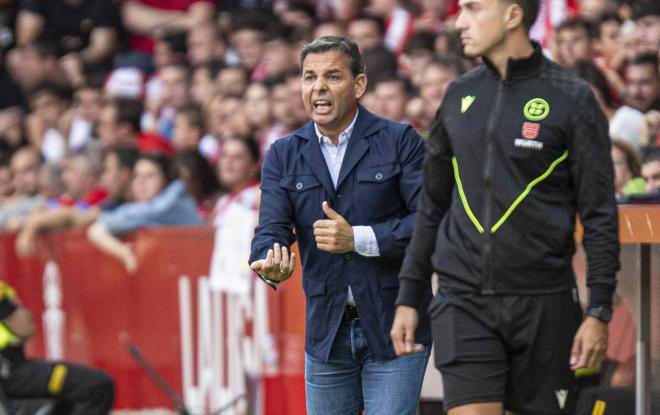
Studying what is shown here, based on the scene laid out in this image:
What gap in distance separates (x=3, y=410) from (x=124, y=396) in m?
1.28

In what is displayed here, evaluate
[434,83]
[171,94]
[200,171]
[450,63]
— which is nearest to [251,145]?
[200,171]

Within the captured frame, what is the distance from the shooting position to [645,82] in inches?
362

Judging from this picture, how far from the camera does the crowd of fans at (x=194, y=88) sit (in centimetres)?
973

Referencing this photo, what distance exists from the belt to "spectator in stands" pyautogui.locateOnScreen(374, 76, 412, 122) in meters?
4.40

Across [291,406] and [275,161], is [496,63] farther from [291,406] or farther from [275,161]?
[291,406]

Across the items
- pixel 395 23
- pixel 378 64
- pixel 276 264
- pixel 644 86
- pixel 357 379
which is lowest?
pixel 357 379

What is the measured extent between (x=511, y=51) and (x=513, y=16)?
125mm

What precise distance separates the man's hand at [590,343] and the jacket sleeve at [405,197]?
1.02m

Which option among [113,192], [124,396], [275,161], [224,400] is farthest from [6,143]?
[275,161]

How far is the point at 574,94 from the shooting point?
15.8 ft

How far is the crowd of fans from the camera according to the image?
383 inches

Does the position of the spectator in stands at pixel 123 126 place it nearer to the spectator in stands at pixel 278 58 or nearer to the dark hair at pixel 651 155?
the spectator in stands at pixel 278 58

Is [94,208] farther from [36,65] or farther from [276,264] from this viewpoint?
[276,264]

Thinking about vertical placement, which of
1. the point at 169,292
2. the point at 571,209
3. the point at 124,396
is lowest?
the point at 124,396
